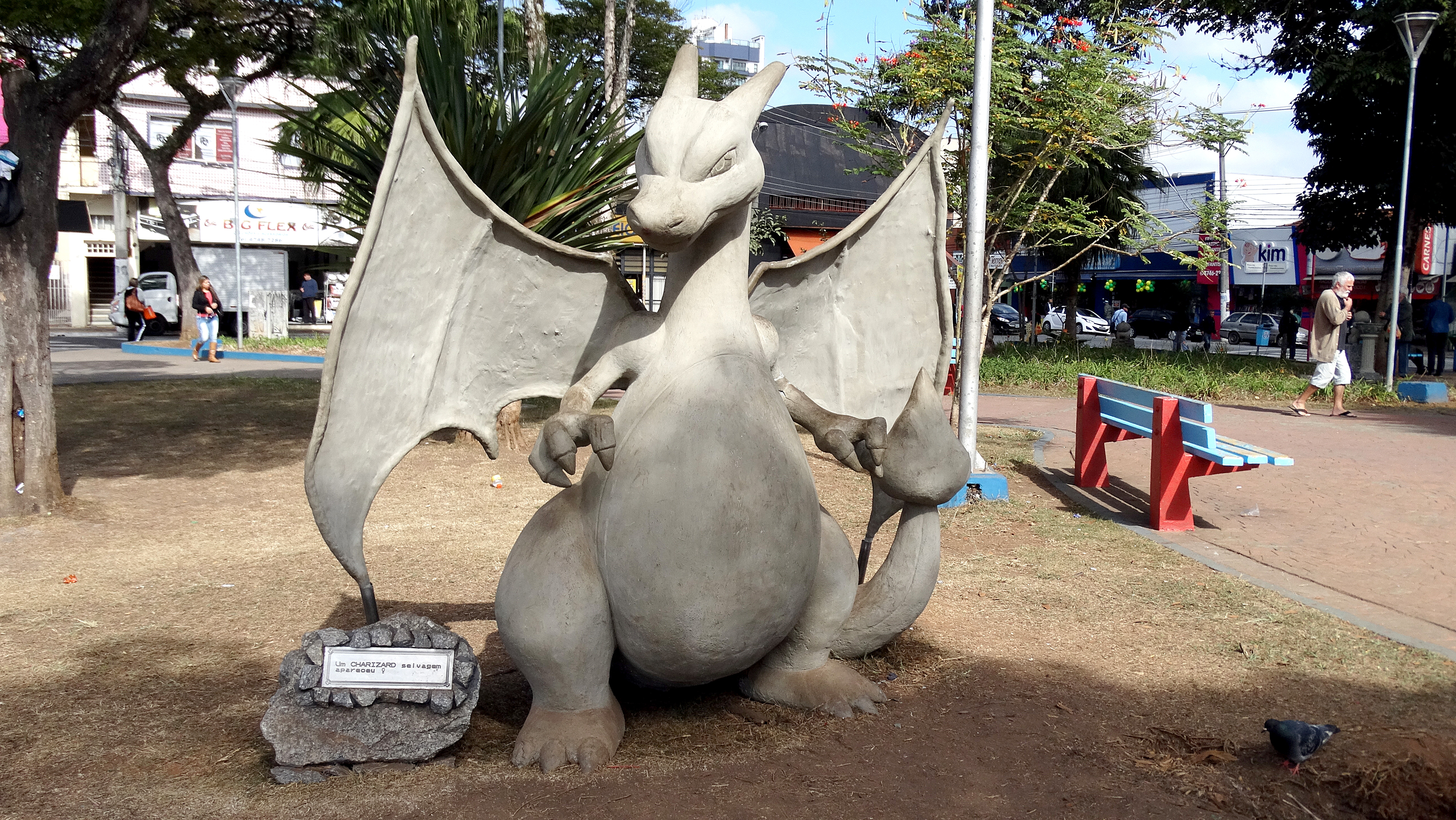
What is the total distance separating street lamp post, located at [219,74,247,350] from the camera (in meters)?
15.4

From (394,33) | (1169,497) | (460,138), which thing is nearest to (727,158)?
(1169,497)

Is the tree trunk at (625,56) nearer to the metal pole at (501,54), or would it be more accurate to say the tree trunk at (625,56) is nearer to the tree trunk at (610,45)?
the tree trunk at (610,45)

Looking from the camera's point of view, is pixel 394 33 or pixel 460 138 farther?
pixel 394 33

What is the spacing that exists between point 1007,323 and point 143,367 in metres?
23.2

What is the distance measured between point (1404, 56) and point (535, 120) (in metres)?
14.1

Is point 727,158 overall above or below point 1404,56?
below

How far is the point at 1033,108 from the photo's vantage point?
9.44 m

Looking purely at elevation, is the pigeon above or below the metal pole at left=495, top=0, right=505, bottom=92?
below

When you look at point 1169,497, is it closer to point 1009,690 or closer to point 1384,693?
point 1384,693

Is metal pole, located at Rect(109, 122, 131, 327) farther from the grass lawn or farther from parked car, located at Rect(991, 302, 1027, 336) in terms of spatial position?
the grass lawn

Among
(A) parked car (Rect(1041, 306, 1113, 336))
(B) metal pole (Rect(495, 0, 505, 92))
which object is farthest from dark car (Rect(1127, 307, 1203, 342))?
(B) metal pole (Rect(495, 0, 505, 92))

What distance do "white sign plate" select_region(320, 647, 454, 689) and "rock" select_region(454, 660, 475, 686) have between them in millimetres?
21

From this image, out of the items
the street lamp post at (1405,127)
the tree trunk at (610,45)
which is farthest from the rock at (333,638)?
the tree trunk at (610,45)

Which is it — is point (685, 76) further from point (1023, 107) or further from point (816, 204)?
point (816, 204)
